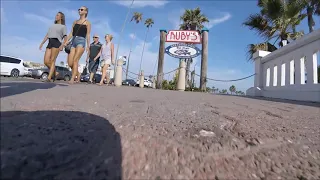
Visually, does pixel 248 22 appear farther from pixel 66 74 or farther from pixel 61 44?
pixel 66 74

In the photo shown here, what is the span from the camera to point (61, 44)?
20.7 feet

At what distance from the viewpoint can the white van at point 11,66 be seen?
19703mm

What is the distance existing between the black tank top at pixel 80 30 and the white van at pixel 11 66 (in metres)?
16.1

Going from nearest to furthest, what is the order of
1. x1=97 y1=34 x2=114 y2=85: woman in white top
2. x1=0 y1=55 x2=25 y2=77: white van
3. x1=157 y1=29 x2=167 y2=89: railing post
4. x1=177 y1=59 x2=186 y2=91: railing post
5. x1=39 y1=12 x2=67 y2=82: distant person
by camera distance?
x1=39 y1=12 x2=67 y2=82: distant person
x1=97 y1=34 x2=114 y2=85: woman in white top
x1=177 y1=59 x2=186 y2=91: railing post
x1=157 y1=29 x2=167 y2=89: railing post
x1=0 y1=55 x2=25 y2=77: white van

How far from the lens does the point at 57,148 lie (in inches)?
56.7

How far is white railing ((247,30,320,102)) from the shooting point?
20.3ft

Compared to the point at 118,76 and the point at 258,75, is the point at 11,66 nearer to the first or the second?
the point at 118,76

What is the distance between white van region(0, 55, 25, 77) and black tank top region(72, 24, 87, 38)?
1611 cm

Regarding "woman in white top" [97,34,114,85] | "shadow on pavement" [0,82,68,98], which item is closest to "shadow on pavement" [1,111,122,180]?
"shadow on pavement" [0,82,68,98]

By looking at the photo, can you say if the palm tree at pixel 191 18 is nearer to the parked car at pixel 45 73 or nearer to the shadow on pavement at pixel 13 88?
the parked car at pixel 45 73

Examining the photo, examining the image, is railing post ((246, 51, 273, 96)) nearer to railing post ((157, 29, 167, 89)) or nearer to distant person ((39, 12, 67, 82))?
railing post ((157, 29, 167, 89))

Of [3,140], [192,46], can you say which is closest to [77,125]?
[3,140]

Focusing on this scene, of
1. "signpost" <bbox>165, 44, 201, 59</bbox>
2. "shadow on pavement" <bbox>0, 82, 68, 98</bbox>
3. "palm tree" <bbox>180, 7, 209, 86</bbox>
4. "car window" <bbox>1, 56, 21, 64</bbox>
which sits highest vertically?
"palm tree" <bbox>180, 7, 209, 86</bbox>

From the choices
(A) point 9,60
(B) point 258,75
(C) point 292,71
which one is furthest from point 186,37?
(A) point 9,60
